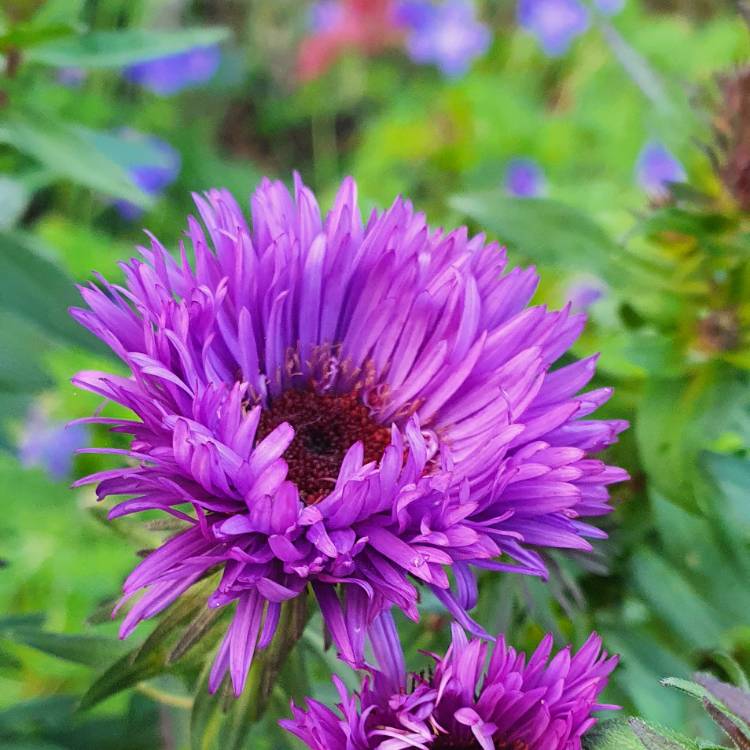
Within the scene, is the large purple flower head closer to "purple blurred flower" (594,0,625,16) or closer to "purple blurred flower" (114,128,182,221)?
"purple blurred flower" (114,128,182,221)

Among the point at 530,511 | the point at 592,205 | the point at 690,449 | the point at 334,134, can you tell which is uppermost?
the point at 334,134

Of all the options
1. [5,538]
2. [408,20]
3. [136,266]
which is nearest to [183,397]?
[136,266]

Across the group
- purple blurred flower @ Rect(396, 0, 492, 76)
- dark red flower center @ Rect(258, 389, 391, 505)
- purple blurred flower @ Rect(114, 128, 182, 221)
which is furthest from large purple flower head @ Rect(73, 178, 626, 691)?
purple blurred flower @ Rect(396, 0, 492, 76)

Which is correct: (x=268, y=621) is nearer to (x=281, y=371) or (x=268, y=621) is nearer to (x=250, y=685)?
(x=250, y=685)

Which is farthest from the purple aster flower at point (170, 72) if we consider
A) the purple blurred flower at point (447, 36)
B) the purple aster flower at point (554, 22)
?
the purple aster flower at point (554, 22)

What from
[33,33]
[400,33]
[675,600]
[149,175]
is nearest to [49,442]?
[149,175]

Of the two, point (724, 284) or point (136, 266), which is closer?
point (136, 266)

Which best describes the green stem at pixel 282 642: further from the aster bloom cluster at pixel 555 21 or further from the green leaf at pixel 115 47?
the aster bloom cluster at pixel 555 21
